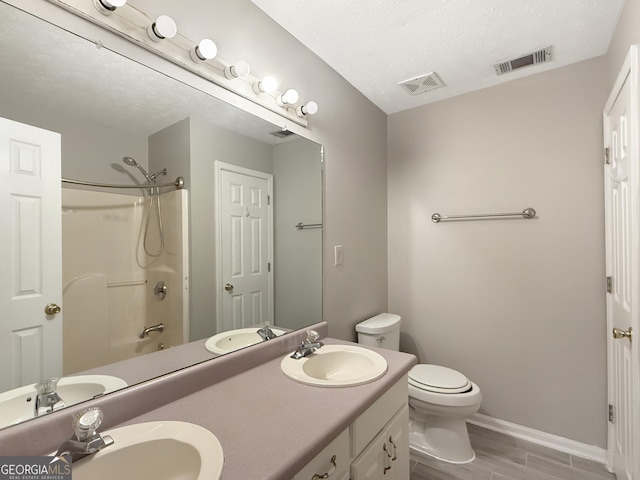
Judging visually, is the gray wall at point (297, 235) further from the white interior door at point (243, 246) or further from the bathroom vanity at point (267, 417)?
the bathroom vanity at point (267, 417)

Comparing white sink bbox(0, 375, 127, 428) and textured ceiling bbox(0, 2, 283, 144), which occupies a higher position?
textured ceiling bbox(0, 2, 283, 144)

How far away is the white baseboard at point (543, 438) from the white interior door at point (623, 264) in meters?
0.08

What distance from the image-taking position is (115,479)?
2.36 feet

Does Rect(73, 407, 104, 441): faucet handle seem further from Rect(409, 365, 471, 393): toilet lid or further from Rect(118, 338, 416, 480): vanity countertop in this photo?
Rect(409, 365, 471, 393): toilet lid

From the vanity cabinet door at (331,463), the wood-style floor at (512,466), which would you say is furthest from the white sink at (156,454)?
the wood-style floor at (512,466)

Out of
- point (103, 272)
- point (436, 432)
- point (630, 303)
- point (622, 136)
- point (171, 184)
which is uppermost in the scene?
point (622, 136)

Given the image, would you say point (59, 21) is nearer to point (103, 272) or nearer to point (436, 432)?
point (103, 272)

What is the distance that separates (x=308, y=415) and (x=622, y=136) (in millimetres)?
1823

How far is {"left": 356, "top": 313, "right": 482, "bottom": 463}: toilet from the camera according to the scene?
1.76 m

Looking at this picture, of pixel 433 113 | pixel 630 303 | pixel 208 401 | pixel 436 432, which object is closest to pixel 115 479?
pixel 208 401

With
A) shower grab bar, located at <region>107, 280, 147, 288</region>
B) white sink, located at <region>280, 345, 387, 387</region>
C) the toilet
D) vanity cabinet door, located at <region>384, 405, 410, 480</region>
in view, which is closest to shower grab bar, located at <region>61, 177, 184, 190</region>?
shower grab bar, located at <region>107, 280, 147, 288</region>

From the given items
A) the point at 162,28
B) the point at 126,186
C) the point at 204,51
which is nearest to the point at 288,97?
the point at 204,51

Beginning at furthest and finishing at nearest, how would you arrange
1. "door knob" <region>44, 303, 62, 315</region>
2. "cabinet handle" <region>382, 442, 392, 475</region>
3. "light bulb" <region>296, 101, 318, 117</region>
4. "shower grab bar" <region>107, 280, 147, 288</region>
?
"light bulb" <region>296, 101, 318, 117</region>
"cabinet handle" <region>382, 442, 392, 475</region>
"shower grab bar" <region>107, 280, 147, 288</region>
"door knob" <region>44, 303, 62, 315</region>

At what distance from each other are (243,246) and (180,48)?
0.78m
